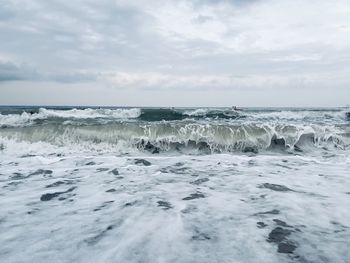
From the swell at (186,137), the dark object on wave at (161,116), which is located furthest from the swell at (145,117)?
the swell at (186,137)

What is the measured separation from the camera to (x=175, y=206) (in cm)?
472

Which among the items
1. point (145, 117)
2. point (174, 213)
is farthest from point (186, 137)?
point (145, 117)

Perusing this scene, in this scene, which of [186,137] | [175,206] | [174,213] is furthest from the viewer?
[186,137]

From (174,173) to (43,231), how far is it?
378 cm

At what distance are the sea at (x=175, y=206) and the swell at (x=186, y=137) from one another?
2.23 feet

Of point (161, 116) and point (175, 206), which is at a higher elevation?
point (161, 116)

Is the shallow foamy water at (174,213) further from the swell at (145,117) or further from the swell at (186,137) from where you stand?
the swell at (145,117)

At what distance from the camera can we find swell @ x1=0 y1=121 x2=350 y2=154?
11.6 metres

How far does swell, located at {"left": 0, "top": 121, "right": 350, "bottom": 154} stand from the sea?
26.8 inches

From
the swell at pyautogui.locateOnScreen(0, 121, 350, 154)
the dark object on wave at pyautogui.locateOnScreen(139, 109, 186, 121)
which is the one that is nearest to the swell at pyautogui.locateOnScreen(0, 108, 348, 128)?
the dark object on wave at pyautogui.locateOnScreen(139, 109, 186, 121)

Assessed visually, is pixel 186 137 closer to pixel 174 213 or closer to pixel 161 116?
pixel 174 213

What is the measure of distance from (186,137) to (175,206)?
292 inches

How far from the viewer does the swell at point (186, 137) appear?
1156 cm

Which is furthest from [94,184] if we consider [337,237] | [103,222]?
[337,237]
